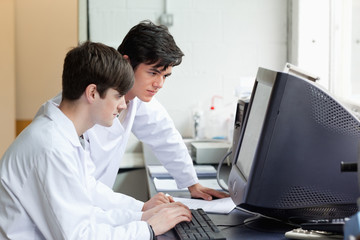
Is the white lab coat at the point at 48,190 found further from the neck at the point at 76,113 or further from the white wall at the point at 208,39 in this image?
the white wall at the point at 208,39

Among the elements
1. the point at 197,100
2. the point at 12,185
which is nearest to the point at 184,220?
the point at 12,185

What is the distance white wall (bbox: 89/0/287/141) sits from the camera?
3041 mm

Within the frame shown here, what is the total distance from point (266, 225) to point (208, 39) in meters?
1.73

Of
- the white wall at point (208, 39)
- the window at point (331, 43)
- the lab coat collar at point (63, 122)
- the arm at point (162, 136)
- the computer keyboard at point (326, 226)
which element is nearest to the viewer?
the computer keyboard at point (326, 226)

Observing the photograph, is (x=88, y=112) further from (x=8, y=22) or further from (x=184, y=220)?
(x=8, y=22)

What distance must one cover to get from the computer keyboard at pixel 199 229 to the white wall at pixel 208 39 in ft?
5.14

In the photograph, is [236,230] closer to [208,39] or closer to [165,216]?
[165,216]

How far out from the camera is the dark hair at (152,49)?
1921 millimetres

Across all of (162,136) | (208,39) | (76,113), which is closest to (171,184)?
(162,136)

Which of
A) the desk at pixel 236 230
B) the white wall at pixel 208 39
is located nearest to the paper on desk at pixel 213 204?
the desk at pixel 236 230

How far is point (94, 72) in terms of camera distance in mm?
1450

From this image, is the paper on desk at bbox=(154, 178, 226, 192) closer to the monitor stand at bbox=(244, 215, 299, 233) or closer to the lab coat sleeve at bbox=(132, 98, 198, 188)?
the lab coat sleeve at bbox=(132, 98, 198, 188)

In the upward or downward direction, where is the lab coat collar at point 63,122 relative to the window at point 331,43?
downward

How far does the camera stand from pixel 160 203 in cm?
171
